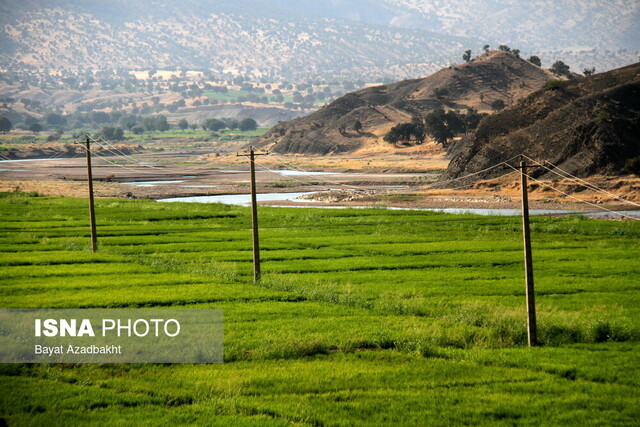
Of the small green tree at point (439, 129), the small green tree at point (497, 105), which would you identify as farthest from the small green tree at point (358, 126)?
the small green tree at point (497, 105)

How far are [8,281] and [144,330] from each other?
12075 mm

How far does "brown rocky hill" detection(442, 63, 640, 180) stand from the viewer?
8350 cm

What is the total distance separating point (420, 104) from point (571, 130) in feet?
318

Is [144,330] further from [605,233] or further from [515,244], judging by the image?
[605,233]

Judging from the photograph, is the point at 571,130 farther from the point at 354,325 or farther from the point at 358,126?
the point at 358,126

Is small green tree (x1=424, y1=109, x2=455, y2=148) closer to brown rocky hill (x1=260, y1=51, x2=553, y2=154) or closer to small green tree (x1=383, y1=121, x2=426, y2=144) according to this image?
small green tree (x1=383, y1=121, x2=426, y2=144)

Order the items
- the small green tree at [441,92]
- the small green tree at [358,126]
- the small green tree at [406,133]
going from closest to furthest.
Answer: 1. the small green tree at [406,133]
2. the small green tree at [358,126]
3. the small green tree at [441,92]

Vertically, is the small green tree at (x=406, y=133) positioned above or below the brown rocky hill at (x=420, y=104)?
below

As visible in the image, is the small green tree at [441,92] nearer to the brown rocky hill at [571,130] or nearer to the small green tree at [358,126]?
the small green tree at [358,126]

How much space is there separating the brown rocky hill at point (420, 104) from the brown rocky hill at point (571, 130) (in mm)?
64082

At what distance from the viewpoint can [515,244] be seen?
45.7 m

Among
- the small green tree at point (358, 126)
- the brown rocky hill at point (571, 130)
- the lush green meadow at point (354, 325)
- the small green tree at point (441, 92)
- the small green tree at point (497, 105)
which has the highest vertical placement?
the small green tree at point (441, 92)

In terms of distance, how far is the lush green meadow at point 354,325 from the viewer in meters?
17.9

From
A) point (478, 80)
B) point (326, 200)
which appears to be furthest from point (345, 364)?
point (478, 80)
